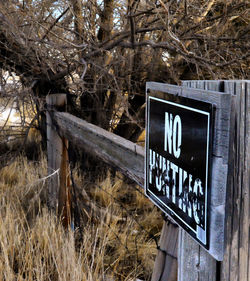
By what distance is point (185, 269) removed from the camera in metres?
1.29

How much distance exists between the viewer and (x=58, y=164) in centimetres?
355

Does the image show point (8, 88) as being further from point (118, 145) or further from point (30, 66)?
point (118, 145)

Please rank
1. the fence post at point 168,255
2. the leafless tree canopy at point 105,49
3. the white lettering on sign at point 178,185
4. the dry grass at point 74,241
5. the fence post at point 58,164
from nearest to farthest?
the white lettering on sign at point 178,185 < the fence post at point 168,255 < the dry grass at point 74,241 < the fence post at point 58,164 < the leafless tree canopy at point 105,49

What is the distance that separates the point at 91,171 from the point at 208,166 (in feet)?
14.0

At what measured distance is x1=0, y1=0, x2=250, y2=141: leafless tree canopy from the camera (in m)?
3.99

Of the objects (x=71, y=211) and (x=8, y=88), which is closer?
(x=71, y=211)

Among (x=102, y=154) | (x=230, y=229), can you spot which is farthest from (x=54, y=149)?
(x=230, y=229)

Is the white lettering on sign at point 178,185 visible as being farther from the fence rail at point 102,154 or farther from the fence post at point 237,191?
the fence rail at point 102,154

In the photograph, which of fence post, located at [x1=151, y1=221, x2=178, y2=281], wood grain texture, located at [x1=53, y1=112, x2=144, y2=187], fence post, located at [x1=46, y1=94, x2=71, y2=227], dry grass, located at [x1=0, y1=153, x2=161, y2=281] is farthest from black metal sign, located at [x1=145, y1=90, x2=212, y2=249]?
fence post, located at [x1=46, y1=94, x2=71, y2=227]

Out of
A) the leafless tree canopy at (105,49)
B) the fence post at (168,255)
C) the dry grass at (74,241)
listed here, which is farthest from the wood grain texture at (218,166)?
the leafless tree canopy at (105,49)

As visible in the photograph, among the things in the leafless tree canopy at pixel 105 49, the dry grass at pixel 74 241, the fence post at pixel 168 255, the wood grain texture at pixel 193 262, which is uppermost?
the leafless tree canopy at pixel 105 49

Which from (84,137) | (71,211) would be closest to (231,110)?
(84,137)

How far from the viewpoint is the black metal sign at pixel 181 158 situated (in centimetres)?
107

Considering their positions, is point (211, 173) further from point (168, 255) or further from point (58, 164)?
point (58, 164)
